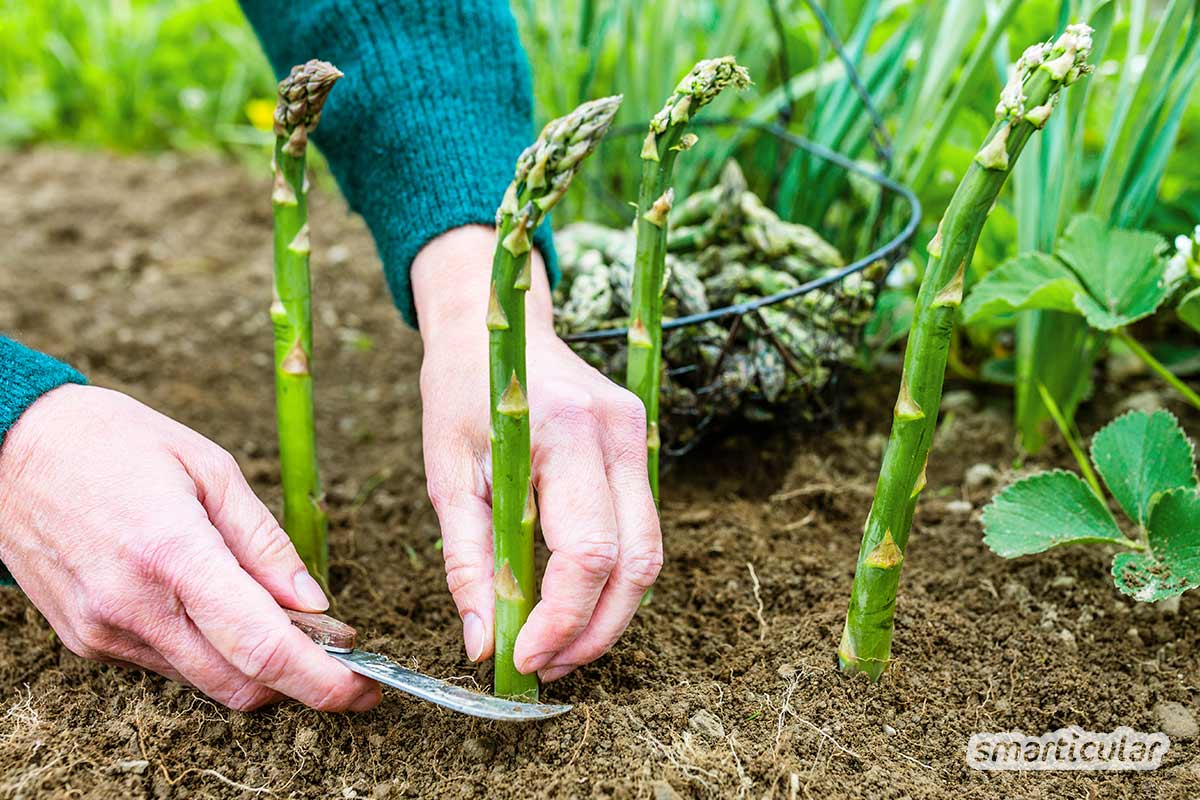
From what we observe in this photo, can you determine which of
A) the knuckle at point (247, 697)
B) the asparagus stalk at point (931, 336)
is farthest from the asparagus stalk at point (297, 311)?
the asparagus stalk at point (931, 336)

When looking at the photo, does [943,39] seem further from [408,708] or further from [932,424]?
[408,708]

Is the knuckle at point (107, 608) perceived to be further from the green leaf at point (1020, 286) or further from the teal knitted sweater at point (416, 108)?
the green leaf at point (1020, 286)

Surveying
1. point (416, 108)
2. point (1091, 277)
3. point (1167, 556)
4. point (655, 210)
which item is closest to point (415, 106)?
point (416, 108)

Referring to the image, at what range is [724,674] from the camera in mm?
958

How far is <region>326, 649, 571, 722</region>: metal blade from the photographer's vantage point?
81 centimetres

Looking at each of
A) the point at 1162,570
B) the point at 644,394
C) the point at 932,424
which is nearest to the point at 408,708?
the point at 644,394

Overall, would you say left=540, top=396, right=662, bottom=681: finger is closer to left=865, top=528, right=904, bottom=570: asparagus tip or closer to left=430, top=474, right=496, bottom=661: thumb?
left=430, top=474, right=496, bottom=661: thumb

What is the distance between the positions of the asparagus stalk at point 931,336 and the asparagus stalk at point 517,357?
262mm

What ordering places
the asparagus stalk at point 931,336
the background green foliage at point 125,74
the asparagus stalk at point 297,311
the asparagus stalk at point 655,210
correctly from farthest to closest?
the background green foliage at point 125,74
the asparagus stalk at point 297,311
the asparagus stalk at point 655,210
the asparagus stalk at point 931,336

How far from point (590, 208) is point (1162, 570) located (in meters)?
1.24

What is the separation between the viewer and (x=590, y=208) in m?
1.92

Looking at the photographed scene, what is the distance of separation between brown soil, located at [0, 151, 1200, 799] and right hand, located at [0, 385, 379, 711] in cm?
7

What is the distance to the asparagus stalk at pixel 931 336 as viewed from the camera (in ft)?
2.23

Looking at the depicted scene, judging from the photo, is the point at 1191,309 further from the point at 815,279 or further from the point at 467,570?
the point at 467,570
